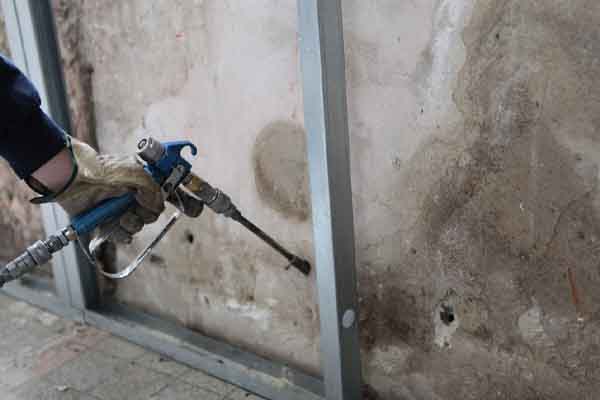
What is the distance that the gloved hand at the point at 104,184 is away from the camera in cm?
112

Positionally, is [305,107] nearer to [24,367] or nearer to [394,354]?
[394,354]

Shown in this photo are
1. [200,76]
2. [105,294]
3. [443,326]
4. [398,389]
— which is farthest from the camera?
[105,294]

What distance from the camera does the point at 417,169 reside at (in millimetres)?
1205

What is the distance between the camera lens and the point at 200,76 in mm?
1496

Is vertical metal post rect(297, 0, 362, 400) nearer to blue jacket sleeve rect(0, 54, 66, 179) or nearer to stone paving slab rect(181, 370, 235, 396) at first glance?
stone paving slab rect(181, 370, 235, 396)

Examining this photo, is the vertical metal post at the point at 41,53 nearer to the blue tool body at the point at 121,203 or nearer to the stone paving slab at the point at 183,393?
the stone paving slab at the point at 183,393

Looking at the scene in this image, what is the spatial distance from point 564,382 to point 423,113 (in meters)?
0.60

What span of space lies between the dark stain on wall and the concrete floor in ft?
1.77

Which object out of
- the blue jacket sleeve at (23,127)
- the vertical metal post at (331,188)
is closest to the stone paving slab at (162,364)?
the vertical metal post at (331,188)

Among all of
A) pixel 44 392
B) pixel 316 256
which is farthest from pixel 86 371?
pixel 316 256

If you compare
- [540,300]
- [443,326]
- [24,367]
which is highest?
[540,300]

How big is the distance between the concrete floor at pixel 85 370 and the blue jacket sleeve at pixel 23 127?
2.52 ft

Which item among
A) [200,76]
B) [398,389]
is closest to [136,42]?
[200,76]

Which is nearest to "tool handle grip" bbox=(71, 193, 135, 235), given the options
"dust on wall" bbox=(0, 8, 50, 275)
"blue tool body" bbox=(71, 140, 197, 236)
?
"blue tool body" bbox=(71, 140, 197, 236)
